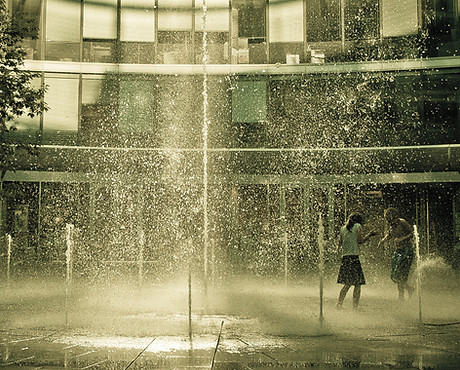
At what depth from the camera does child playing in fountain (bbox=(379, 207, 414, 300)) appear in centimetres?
888

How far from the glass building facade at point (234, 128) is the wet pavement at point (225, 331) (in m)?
7.73

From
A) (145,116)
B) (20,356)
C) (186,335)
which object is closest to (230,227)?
(145,116)

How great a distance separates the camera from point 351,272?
321 inches

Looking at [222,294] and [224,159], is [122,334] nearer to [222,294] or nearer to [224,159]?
[222,294]

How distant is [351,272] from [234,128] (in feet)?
36.0

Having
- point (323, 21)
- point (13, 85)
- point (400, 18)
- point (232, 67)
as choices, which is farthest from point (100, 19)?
point (13, 85)

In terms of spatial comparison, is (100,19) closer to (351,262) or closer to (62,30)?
(62,30)

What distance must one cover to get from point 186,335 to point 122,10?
49.6 ft

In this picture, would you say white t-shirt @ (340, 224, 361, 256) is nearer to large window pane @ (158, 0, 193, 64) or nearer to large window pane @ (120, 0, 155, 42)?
large window pane @ (158, 0, 193, 64)

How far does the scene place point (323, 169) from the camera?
58.2 ft

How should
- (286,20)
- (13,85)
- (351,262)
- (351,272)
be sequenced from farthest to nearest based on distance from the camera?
(286,20) < (13,85) < (351,262) < (351,272)

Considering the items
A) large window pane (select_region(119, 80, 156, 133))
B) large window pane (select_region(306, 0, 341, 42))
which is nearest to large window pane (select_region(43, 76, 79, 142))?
large window pane (select_region(119, 80, 156, 133))

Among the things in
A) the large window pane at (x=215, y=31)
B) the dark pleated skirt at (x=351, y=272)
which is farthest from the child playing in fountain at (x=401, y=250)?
the large window pane at (x=215, y=31)

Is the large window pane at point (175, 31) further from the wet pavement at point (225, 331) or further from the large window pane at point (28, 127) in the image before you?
the wet pavement at point (225, 331)
